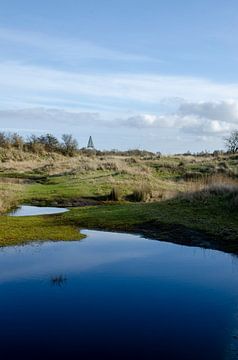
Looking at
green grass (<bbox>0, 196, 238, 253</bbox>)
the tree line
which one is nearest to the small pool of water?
green grass (<bbox>0, 196, 238, 253</bbox>)

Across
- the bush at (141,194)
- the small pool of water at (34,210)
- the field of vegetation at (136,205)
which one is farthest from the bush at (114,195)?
the small pool of water at (34,210)

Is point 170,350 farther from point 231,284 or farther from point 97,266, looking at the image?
point 97,266

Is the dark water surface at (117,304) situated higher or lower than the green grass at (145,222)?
lower

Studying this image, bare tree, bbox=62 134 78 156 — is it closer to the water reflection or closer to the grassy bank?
the grassy bank

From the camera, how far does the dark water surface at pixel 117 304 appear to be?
7887mm

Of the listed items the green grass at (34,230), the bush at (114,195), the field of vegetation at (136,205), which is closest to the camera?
the green grass at (34,230)

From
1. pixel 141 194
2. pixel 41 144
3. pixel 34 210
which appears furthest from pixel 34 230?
pixel 41 144

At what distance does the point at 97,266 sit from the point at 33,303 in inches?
134

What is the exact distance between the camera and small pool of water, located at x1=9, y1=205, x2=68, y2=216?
24125mm

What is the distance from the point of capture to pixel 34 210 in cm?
2545

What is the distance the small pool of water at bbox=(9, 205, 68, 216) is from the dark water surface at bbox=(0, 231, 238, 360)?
923 cm

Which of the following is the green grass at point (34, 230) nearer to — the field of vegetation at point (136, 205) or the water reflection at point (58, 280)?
the field of vegetation at point (136, 205)

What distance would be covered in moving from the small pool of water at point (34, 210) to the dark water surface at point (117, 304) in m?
9.23

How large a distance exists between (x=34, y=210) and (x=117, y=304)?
16.3 metres
